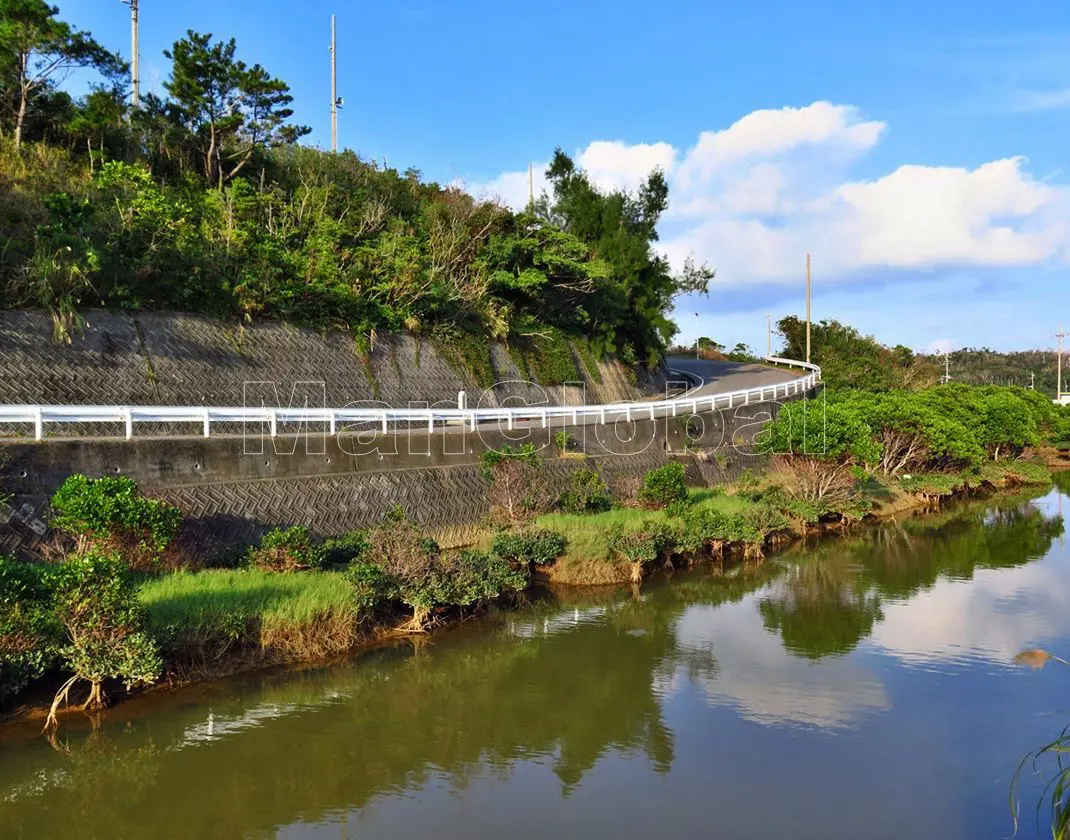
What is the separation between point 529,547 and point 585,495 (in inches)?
168

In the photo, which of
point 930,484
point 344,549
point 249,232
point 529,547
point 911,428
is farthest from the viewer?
point 930,484

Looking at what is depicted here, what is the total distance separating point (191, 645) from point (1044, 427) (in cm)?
5045

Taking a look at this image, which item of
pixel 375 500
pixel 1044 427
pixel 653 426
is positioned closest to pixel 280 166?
pixel 653 426

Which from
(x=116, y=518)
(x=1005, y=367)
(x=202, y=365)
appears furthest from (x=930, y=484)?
(x=1005, y=367)

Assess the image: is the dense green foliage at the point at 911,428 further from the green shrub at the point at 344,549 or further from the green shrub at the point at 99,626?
the green shrub at the point at 99,626

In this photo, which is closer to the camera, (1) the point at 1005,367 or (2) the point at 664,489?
(2) the point at 664,489

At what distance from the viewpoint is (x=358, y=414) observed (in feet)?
54.8

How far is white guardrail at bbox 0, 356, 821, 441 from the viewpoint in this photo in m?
12.4

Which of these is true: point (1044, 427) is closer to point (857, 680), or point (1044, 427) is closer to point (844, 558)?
point (844, 558)

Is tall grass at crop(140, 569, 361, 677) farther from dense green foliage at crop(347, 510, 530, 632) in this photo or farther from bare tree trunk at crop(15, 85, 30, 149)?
bare tree trunk at crop(15, 85, 30, 149)

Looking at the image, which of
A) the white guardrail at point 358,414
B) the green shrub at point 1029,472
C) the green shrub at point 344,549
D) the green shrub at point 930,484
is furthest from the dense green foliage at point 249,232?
the green shrub at point 1029,472

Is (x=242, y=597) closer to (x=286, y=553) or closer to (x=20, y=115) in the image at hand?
(x=286, y=553)

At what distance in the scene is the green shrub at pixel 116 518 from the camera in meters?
10.9

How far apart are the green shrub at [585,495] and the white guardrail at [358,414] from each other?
6.62 ft
